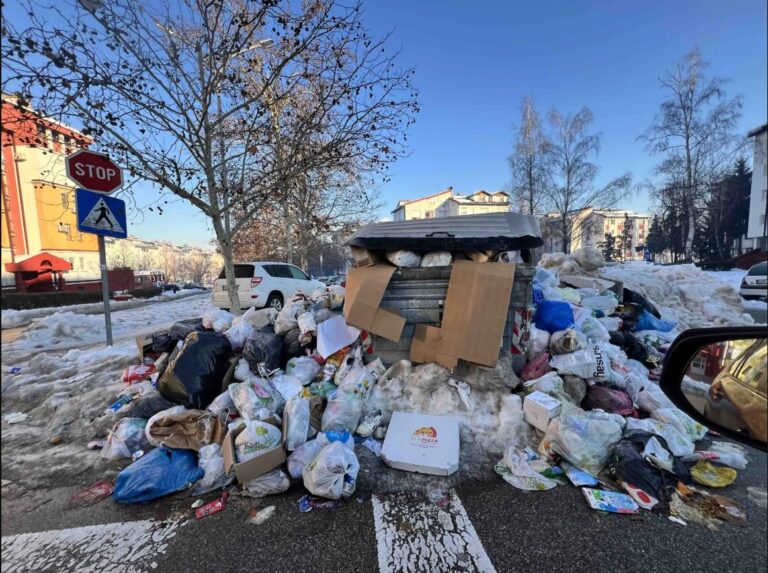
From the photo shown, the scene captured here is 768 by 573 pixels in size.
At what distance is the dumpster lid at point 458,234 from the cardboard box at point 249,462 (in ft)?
6.72

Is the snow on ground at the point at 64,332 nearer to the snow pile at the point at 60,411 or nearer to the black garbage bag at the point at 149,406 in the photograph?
the snow pile at the point at 60,411

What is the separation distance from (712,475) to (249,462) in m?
3.09

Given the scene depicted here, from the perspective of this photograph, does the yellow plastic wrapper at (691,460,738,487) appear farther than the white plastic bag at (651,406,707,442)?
No

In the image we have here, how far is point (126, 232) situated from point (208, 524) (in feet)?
15.5

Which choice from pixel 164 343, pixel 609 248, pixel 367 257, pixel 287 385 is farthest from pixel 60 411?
pixel 609 248

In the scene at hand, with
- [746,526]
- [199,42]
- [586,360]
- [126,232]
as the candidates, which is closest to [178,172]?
[126,232]

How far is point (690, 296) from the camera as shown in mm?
7762

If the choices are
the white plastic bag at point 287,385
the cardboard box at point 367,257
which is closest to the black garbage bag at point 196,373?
the white plastic bag at point 287,385

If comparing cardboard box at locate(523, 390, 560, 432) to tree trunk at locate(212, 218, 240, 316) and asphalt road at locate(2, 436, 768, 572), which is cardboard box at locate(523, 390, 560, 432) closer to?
asphalt road at locate(2, 436, 768, 572)

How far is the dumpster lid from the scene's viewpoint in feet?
10.8

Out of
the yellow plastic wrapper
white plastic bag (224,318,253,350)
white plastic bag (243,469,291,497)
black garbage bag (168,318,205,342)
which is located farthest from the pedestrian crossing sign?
the yellow plastic wrapper

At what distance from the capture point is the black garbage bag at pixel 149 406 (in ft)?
9.88

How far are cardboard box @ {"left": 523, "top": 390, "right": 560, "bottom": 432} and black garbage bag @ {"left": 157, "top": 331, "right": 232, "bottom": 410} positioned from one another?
284 cm

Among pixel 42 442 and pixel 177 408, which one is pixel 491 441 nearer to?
pixel 177 408
